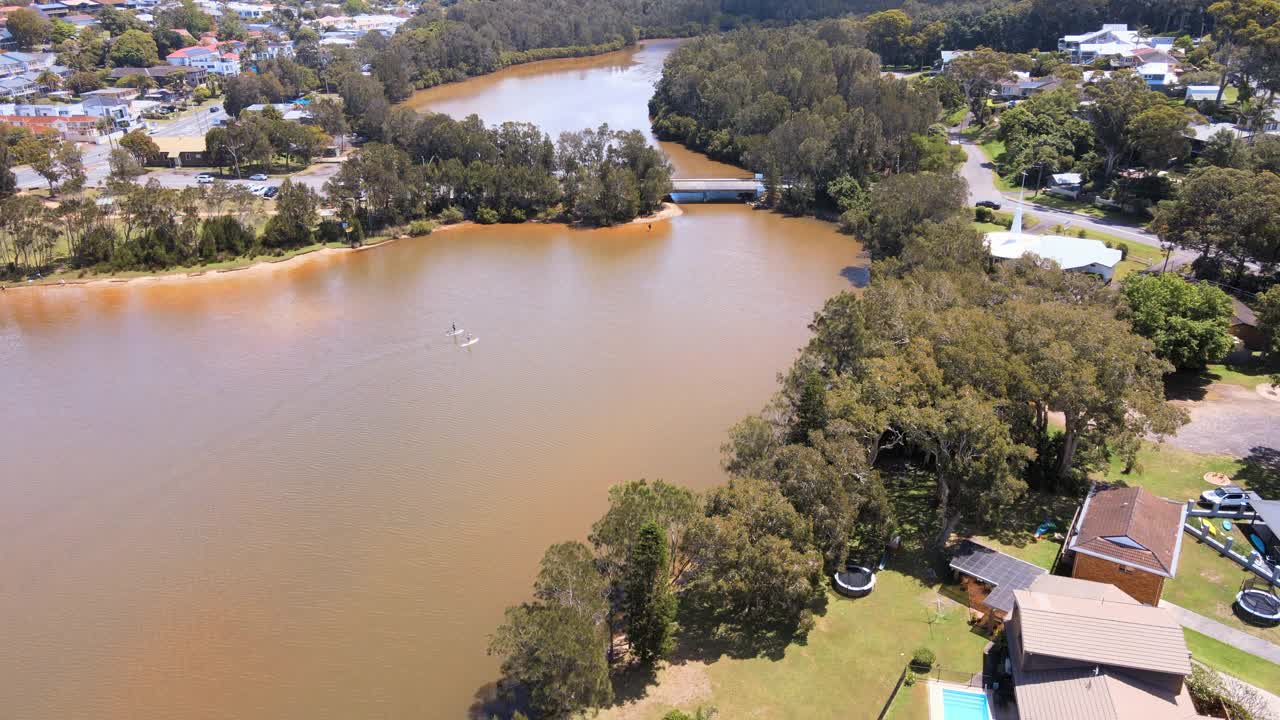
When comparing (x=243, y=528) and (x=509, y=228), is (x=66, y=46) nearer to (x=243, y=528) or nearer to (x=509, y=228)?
(x=509, y=228)

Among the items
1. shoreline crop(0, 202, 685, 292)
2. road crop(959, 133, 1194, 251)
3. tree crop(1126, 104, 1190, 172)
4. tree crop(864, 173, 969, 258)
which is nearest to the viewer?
tree crop(864, 173, 969, 258)

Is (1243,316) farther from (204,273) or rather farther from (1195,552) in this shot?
(204,273)

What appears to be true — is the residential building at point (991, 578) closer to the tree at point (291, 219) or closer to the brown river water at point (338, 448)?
the brown river water at point (338, 448)

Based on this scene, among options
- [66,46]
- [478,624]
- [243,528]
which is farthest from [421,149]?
[66,46]

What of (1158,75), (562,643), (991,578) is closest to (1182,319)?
(991,578)

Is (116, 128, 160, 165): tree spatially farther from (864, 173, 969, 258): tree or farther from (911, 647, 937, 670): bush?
(911, 647, 937, 670): bush

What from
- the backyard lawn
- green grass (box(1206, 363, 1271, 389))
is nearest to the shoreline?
the backyard lawn

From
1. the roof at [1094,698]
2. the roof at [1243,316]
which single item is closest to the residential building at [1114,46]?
the roof at [1243,316]
